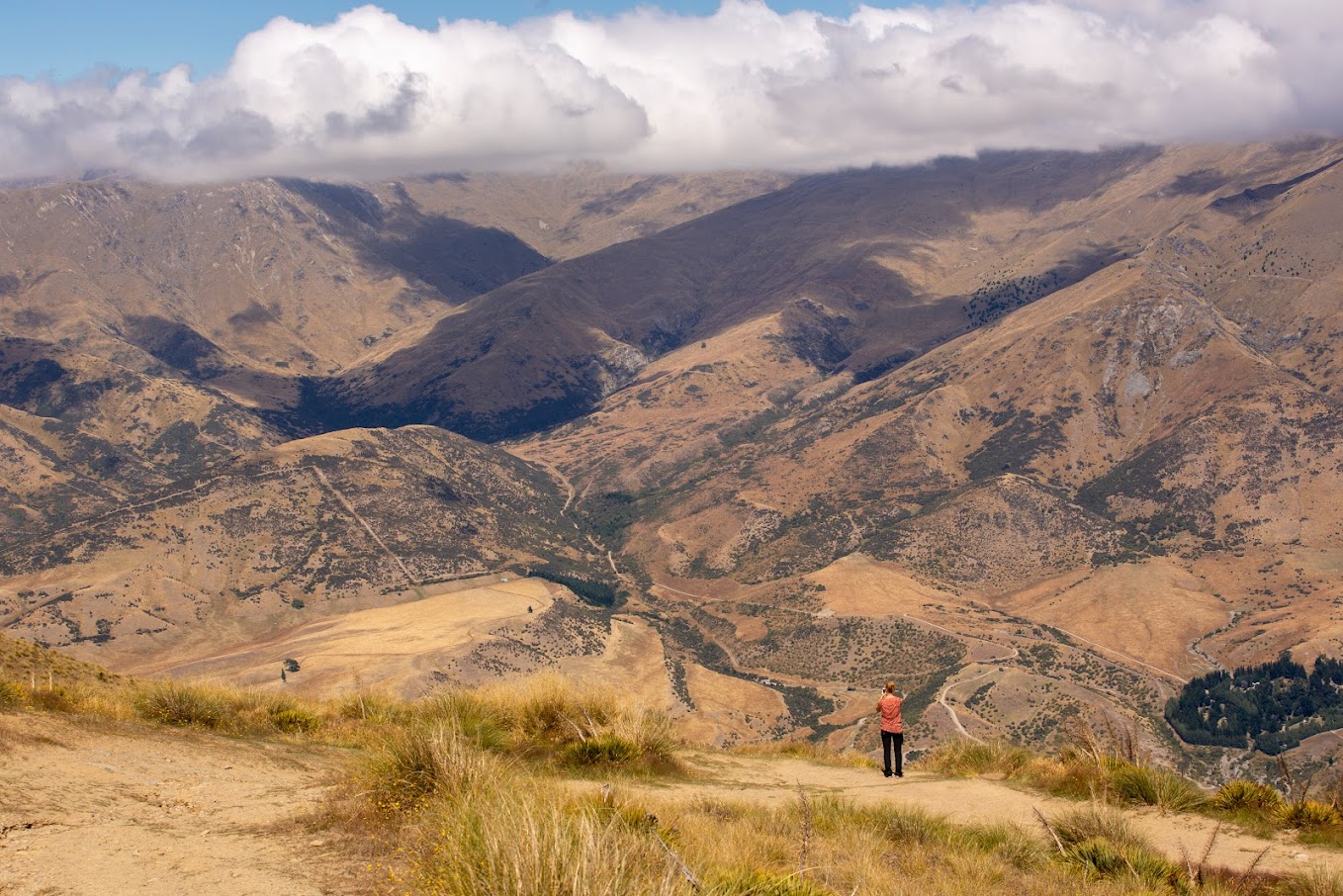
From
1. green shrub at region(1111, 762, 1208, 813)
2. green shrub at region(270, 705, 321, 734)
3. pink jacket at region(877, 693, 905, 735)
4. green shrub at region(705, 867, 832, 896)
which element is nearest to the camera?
green shrub at region(705, 867, 832, 896)

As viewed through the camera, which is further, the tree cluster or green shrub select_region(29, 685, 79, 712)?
the tree cluster

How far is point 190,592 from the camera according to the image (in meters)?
147

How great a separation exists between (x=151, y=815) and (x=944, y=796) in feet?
49.9

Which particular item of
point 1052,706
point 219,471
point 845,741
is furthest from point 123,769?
point 219,471

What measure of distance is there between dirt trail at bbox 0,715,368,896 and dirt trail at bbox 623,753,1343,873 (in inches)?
225

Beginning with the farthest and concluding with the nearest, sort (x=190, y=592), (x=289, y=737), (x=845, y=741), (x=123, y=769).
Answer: (x=190, y=592), (x=845, y=741), (x=289, y=737), (x=123, y=769)

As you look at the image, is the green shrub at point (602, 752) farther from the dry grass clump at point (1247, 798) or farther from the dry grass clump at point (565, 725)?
the dry grass clump at point (1247, 798)

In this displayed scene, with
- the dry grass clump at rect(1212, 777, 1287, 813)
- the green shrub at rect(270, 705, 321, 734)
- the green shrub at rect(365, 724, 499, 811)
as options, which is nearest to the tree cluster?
the dry grass clump at rect(1212, 777, 1287, 813)

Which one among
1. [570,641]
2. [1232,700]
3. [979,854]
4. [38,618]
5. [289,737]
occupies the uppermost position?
[289,737]

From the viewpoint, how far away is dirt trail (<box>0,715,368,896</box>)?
1143 centimetres

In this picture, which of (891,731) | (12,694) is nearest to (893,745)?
(891,731)

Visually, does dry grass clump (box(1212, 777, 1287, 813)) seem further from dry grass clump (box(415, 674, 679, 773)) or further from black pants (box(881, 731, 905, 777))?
dry grass clump (box(415, 674, 679, 773))

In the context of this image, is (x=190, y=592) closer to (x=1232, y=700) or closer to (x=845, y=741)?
(x=845, y=741)

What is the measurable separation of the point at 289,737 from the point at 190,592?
14231 centimetres
